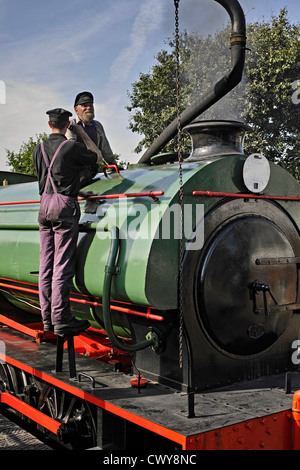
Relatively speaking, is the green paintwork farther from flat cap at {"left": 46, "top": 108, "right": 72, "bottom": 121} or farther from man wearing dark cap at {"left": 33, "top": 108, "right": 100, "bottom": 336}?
flat cap at {"left": 46, "top": 108, "right": 72, "bottom": 121}

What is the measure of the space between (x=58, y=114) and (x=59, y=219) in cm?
89

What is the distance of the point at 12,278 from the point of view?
5.02 m

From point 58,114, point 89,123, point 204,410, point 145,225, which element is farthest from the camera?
point 89,123

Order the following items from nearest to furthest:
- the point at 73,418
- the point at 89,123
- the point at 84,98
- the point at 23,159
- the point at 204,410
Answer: the point at 204,410, the point at 73,418, the point at 84,98, the point at 89,123, the point at 23,159

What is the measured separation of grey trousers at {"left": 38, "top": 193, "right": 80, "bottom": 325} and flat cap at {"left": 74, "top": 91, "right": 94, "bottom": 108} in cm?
145

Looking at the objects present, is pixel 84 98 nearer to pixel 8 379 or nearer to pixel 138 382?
pixel 138 382

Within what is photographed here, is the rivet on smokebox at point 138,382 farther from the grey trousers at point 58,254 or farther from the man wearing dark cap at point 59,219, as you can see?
the grey trousers at point 58,254

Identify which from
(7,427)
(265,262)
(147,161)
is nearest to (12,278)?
(7,427)

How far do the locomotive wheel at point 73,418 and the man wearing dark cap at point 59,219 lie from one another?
59 centimetres

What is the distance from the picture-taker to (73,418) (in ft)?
12.1

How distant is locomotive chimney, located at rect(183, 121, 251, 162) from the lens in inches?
155

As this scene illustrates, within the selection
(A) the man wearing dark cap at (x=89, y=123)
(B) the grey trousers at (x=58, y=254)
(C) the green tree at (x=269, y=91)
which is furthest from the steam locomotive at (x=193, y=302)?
(C) the green tree at (x=269, y=91)

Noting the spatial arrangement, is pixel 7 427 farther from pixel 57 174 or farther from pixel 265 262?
pixel 265 262

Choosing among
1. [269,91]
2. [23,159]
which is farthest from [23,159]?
[269,91]
